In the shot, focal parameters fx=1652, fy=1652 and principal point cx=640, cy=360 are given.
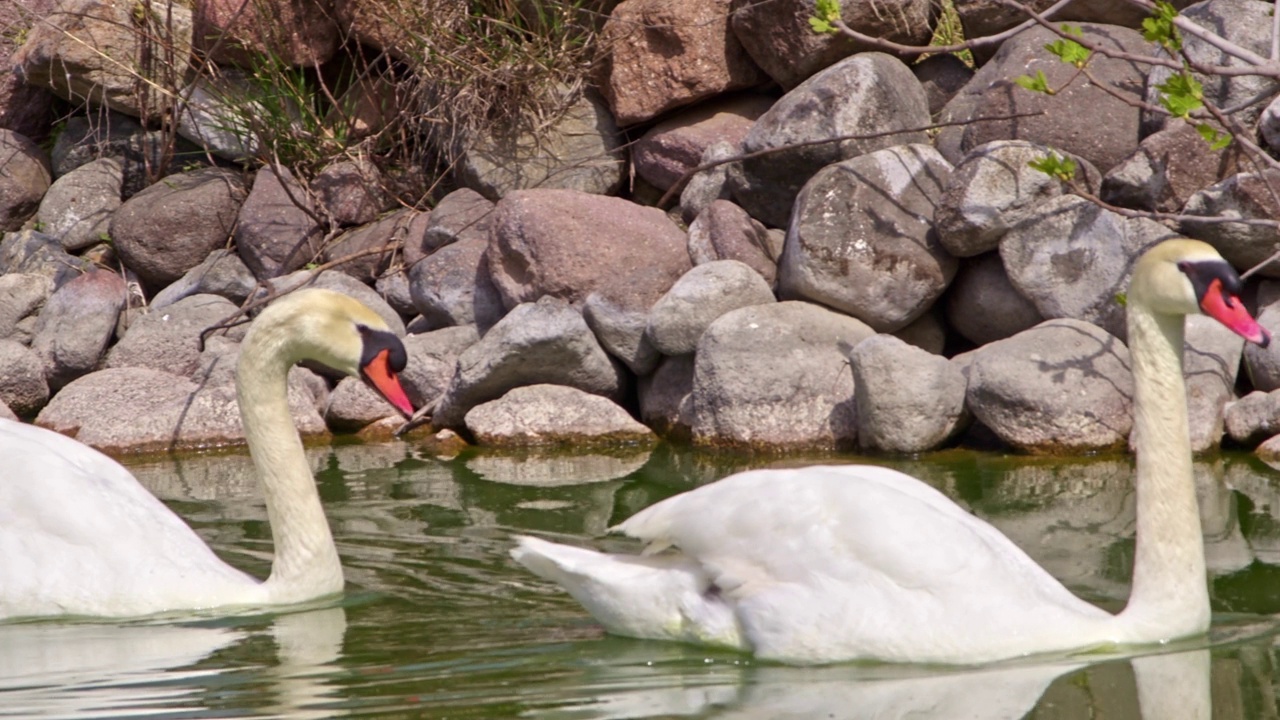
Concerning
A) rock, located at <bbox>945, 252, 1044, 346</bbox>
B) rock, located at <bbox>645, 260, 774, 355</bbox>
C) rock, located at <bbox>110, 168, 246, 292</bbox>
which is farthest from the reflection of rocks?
rock, located at <bbox>110, 168, 246, 292</bbox>

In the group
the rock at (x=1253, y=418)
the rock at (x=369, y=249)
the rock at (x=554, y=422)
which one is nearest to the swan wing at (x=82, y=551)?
the rock at (x=554, y=422)

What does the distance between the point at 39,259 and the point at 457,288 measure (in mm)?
3450

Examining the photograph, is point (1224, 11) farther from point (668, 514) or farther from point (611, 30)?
point (668, 514)

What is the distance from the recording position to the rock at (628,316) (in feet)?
29.6

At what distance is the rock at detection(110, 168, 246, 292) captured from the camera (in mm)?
11414

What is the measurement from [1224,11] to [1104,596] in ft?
15.5

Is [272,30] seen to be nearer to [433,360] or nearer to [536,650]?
[433,360]

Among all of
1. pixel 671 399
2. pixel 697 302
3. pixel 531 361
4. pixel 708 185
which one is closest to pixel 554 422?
pixel 531 361

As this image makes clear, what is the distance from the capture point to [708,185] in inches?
398

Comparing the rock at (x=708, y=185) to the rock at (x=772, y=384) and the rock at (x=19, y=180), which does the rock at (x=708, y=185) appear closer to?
the rock at (x=772, y=384)

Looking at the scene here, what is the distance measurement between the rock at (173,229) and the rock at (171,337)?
3.60ft

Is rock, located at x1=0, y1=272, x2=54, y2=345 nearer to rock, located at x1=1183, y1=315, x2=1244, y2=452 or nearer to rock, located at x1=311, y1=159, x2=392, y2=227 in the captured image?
rock, located at x1=311, y1=159, x2=392, y2=227

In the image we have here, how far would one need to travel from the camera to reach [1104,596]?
4.97m

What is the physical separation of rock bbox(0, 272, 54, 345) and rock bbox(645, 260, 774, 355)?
458cm
